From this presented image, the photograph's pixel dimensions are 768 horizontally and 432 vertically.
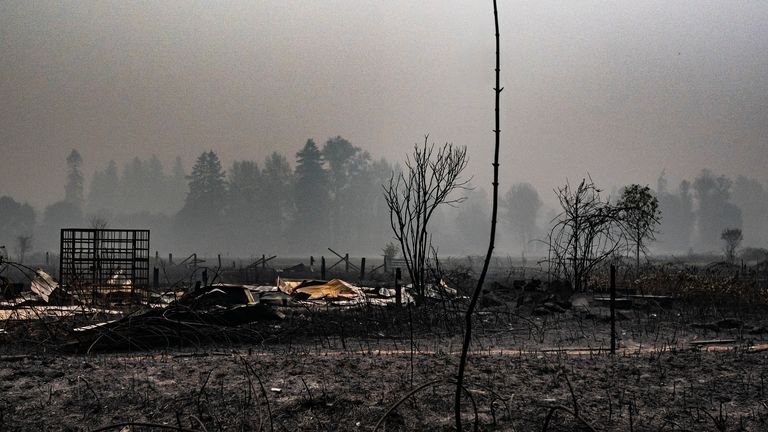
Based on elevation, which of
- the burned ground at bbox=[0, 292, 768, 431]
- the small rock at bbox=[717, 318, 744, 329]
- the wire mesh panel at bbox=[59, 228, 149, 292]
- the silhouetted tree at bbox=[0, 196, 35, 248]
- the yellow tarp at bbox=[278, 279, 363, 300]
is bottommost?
the burned ground at bbox=[0, 292, 768, 431]

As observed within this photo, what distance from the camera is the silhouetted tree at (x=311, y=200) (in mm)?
82125

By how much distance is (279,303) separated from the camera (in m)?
14.7

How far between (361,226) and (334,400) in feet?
283

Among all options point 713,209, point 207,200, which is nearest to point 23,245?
point 207,200

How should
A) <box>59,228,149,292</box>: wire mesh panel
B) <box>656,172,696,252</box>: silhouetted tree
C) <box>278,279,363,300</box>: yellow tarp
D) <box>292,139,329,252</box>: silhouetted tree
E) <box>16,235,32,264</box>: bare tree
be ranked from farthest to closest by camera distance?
<box>656,172,696,252</box>: silhouetted tree
<box>292,139,329,252</box>: silhouetted tree
<box>16,235,32,264</box>: bare tree
<box>278,279,363,300</box>: yellow tarp
<box>59,228,149,292</box>: wire mesh panel

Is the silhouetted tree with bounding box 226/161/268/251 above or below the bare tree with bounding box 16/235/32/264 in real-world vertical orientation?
above

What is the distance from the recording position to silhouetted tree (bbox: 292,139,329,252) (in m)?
82.1

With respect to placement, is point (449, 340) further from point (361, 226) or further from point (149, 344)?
point (361, 226)

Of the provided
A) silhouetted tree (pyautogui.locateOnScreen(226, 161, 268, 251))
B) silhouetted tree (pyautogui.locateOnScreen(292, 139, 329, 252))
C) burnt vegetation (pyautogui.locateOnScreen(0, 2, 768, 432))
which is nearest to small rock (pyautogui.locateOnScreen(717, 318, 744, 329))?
burnt vegetation (pyautogui.locateOnScreen(0, 2, 768, 432))

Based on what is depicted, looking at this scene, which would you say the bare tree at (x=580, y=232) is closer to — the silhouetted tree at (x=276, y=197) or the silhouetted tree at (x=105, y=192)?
the silhouetted tree at (x=276, y=197)

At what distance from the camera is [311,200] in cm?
8331

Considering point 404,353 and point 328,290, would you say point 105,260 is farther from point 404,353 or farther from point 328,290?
point 404,353

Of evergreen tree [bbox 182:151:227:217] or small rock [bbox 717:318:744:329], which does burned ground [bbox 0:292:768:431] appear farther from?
evergreen tree [bbox 182:151:227:217]

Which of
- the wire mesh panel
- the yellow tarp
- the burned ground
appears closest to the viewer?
the burned ground
